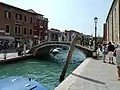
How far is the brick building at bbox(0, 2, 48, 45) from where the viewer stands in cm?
4433

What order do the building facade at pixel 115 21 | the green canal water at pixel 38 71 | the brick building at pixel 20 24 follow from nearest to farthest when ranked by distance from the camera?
the green canal water at pixel 38 71 < the building facade at pixel 115 21 < the brick building at pixel 20 24

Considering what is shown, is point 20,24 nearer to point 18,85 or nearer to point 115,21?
point 115,21

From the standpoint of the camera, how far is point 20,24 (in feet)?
163

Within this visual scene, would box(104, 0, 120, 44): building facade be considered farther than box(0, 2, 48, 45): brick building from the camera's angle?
No

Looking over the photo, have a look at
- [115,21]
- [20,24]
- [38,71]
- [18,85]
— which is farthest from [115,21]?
[18,85]

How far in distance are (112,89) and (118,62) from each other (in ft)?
5.75

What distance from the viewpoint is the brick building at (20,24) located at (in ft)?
145

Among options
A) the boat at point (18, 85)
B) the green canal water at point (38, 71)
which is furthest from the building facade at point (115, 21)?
the boat at point (18, 85)

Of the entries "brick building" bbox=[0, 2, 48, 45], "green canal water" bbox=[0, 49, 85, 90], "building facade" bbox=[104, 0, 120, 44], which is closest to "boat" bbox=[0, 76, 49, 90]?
"green canal water" bbox=[0, 49, 85, 90]

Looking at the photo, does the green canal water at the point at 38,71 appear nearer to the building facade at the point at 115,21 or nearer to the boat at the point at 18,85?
the boat at the point at 18,85

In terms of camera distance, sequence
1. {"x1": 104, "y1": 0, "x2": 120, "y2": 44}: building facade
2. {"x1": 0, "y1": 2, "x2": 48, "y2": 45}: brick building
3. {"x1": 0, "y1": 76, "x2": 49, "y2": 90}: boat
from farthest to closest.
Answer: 1. {"x1": 0, "y1": 2, "x2": 48, "y2": 45}: brick building
2. {"x1": 104, "y1": 0, "x2": 120, "y2": 44}: building facade
3. {"x1": 0, "y1": 76, "x2": 49, "y2": 90}: boat

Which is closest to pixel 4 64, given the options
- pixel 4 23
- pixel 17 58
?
pixel 17 58

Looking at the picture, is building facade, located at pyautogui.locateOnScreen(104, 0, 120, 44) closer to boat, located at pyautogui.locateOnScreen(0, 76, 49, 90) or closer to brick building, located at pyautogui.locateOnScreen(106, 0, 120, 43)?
brick building, located at pyautogui.locateOnScreen(106, 0, 120, 43)

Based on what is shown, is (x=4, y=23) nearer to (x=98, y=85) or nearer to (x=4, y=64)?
(x=4, y=64)
